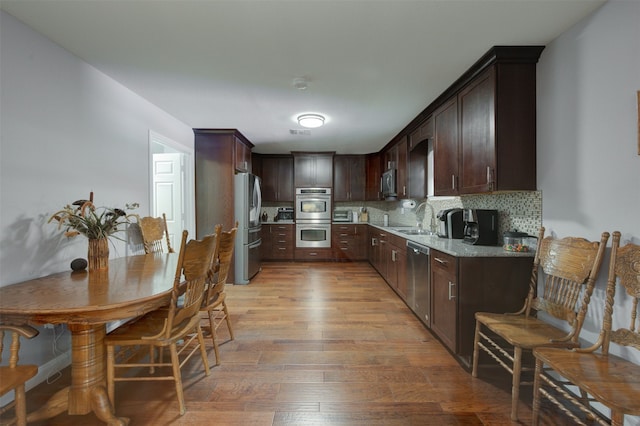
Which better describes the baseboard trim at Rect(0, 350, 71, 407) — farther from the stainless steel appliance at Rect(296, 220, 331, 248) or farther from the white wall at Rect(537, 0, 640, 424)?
the stainless steel appliance at Rect(296, 220, 331, 248)

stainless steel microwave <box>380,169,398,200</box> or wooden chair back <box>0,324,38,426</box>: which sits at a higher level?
stainless steel microwave <box>380,169,398,200</box>

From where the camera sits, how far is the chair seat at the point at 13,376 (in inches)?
45.7

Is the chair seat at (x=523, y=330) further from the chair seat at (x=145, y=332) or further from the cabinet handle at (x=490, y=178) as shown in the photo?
the chair seat at (x=145, y=332)

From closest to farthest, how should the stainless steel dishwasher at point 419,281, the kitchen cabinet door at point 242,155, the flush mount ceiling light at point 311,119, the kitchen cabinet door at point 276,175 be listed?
the stainless steel dishwasher at point 419,281 → the flush mount ceiling light at point 311,119 → the kitchen cabinet door at point 242,155 → the kitchen cabinet door at point 276,175

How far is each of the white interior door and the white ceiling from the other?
1143 millimetres

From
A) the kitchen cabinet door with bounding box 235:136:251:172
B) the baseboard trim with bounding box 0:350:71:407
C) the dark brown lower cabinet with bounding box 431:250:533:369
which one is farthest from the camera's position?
the kitchen cabinet door with bounding box 235:136:251:172

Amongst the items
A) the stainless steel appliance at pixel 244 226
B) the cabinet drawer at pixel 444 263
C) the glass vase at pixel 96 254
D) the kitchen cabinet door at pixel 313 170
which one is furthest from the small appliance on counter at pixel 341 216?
the glass vase at pixel 96 254

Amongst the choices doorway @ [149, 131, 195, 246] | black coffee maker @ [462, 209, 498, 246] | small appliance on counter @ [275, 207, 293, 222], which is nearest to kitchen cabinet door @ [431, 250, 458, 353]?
black coffee maker @ [462, 209, 498, 246]

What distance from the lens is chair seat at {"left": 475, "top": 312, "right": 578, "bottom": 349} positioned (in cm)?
157

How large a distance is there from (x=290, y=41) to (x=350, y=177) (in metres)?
4.43

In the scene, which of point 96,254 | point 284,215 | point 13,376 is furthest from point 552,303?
point 284,215

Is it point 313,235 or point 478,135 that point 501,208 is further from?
point 313,235

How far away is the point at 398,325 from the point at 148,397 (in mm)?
2185

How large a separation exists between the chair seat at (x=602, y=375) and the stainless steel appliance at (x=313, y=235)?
4.67 metres
